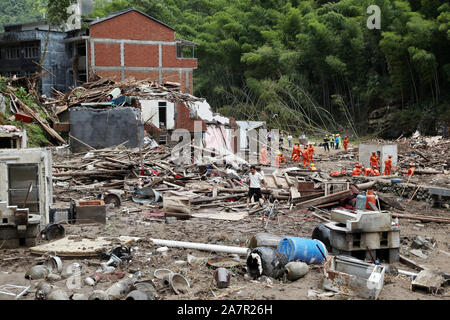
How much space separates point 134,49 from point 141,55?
2.24 ft

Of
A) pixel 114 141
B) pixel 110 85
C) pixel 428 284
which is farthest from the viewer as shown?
pixel 110 85

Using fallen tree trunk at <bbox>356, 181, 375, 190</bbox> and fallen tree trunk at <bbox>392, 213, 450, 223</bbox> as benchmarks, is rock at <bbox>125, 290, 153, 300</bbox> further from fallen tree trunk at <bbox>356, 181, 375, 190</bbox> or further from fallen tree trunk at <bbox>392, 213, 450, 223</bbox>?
fallen tree trunk at <bbox>356, 181, 375, 190</bbox>

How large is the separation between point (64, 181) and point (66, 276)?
9.84 m

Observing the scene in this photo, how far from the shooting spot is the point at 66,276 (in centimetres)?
838

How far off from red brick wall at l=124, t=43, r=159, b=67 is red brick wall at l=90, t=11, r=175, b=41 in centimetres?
67

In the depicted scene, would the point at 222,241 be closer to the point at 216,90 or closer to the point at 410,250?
the point at 410,250

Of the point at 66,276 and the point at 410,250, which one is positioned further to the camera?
the point at 410,250

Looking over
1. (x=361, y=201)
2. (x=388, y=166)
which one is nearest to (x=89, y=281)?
(x=361, y=201)

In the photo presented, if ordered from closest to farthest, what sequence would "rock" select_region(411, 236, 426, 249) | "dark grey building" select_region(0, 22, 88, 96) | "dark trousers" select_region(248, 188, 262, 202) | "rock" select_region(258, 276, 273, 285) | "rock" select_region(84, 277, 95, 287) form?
"rock" select_region(84, 277, 95, 287) < "rock" select_region(258, 276, 273, 285) < "rock" select_region(411, 236, 426, 249) < "dark trousers" select_region(248, 188, 262, 202) < "dark grey building" select_region(0, 22, 88, 96)

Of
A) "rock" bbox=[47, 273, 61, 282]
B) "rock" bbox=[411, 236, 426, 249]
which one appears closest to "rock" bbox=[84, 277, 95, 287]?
"rock" bbox=[47, 273, 61, 282]

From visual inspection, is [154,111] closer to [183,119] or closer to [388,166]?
[183,119]

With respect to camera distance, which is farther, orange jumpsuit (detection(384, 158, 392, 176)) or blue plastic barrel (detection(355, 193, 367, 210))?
orange jumpsuit (detection(384, 158, 392, 176))

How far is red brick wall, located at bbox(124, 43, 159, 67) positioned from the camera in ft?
130

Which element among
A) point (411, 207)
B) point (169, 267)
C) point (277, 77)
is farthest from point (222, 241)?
point (277, 77)
